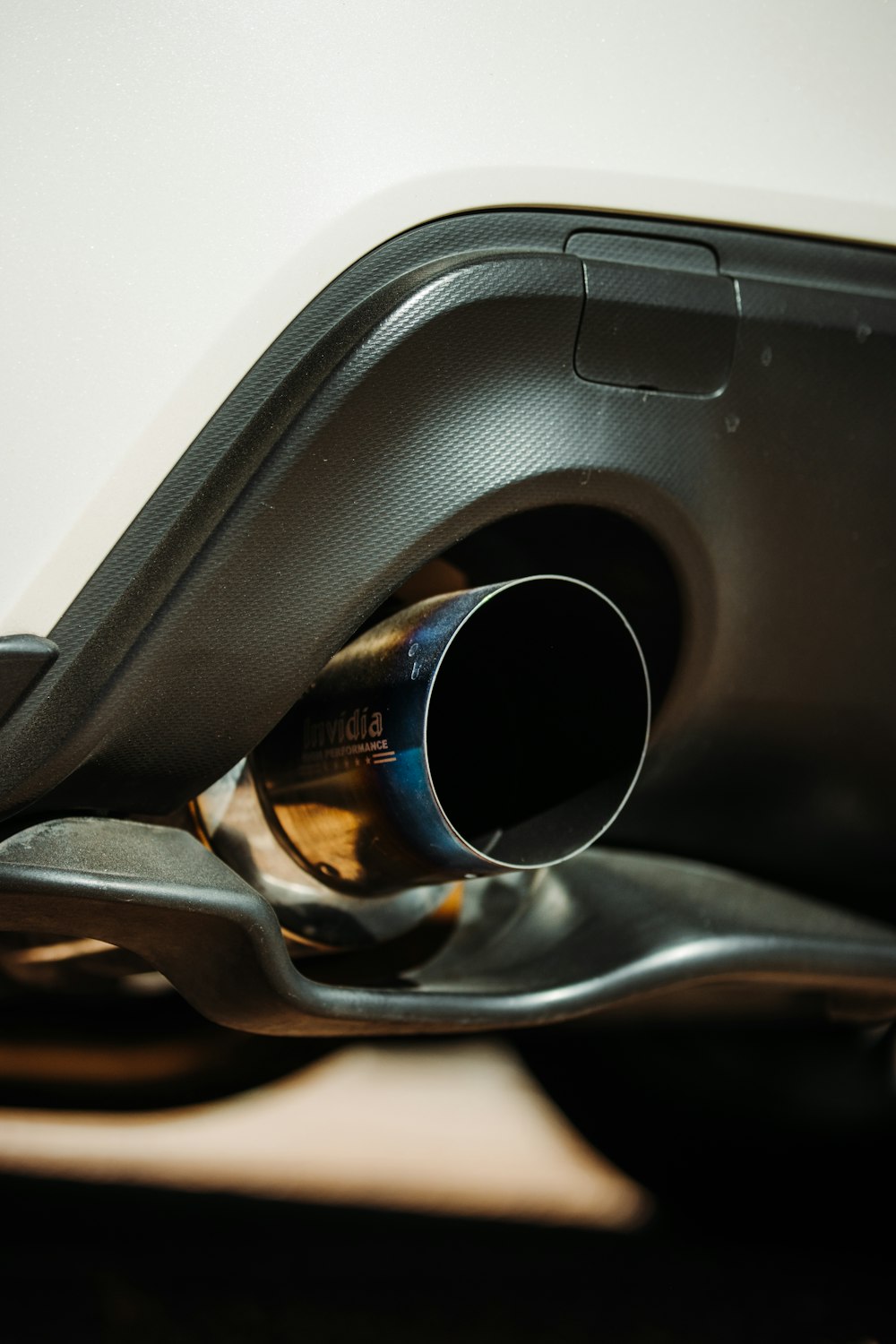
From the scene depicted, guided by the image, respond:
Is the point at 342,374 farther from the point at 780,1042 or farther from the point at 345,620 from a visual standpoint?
the point at 780,1042

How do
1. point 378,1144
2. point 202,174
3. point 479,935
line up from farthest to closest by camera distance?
1. point 378,1144
2. point 479,935
3. point 202,174

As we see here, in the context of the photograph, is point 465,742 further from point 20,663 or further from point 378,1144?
point 378,1144

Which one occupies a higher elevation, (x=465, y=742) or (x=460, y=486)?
(x=460, y=486)

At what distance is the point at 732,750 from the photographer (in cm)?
81

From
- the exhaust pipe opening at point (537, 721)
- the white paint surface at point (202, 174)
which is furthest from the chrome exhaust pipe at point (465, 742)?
the white paint surface at point (202, 174)

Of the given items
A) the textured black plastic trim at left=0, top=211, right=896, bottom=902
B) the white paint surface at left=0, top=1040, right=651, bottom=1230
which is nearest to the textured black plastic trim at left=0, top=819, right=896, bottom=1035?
the textured black plastic trim at left=0, top=211, right=896, bottom=902

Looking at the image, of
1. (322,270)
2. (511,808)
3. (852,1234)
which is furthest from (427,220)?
(852,1234)

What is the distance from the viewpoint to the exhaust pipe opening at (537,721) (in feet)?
2.25

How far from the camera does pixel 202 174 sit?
22.6 inches

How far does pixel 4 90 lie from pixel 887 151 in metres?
0.43

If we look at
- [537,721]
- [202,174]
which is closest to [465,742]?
[537,721]

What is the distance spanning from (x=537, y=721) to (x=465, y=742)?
5 centimetres

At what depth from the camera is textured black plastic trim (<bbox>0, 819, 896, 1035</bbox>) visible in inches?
23.6

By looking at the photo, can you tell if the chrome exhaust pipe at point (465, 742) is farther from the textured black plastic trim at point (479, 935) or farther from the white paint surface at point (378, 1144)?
the white paint surface at point (378, 1144)
